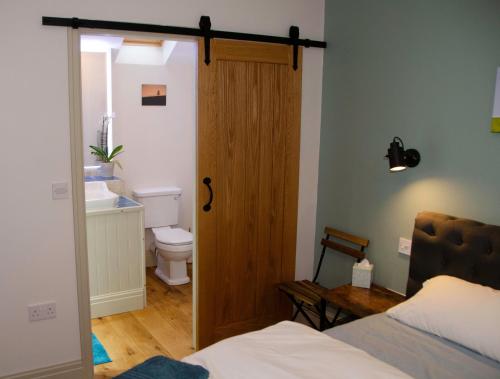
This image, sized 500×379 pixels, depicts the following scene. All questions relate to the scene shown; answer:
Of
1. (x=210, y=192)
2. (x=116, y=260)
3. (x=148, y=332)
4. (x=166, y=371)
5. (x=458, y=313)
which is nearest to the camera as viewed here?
(x=166, y=371)

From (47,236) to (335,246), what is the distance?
1.95 meters

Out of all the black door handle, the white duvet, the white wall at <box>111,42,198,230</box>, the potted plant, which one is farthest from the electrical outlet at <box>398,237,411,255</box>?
the potted plant

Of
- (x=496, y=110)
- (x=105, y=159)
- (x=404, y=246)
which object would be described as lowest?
(x=404, y=246)

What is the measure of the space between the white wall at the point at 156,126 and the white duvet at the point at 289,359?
3070mm

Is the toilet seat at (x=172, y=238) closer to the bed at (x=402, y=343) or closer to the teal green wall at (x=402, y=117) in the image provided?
the teal green wall at (x=402, y=117)

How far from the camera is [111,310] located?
156 inches

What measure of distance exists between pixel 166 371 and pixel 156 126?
3524mm

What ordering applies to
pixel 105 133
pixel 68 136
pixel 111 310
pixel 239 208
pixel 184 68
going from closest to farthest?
pixel 68 136
pixel 239 208
pixel 111 310
pixel 105 133
pixel 184 68

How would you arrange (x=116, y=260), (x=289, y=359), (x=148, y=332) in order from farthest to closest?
1. (x=116, y=260)
2. (x=148, y=332)
3. (x=289, y=359)

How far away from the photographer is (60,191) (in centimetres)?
281

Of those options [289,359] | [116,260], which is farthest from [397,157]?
[116,260]

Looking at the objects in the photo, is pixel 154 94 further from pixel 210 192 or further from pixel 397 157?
pixel 397 157

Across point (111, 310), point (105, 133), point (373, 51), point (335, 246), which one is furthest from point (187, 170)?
point (373, 51)

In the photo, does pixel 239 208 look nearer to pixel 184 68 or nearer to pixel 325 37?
pixel 325 37
